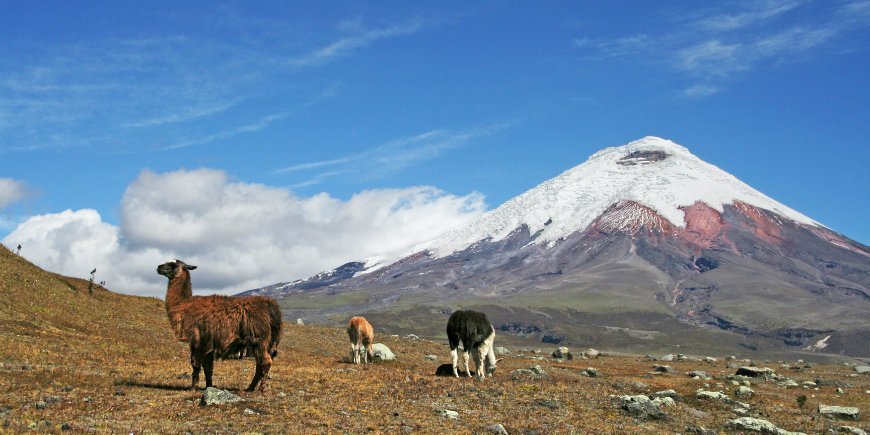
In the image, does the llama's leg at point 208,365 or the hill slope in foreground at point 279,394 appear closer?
the hill slope in foreground at point 279,394

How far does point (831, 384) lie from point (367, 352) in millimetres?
31967

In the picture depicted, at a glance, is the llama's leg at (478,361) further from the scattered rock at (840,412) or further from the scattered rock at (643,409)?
the scattered rock at (840,412)

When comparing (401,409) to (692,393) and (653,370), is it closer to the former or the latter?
(692,393)

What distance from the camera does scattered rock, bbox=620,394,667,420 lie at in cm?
2569

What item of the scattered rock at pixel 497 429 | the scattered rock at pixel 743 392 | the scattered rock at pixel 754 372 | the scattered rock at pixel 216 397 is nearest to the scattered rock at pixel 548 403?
the scattered rock at pixel 497 429

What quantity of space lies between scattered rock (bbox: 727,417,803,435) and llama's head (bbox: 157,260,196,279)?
19.6 m

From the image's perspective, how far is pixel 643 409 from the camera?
25953mm

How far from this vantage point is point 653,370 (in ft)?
179

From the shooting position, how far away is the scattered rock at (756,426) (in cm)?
2553

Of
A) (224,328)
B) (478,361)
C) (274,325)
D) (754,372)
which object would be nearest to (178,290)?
(224,328)

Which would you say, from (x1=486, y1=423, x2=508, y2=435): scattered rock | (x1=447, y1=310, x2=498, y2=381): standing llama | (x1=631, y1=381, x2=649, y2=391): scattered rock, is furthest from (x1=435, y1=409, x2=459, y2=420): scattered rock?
(x1=631, y1=381, x2=649, y2=391): scattered rock

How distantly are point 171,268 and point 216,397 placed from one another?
5.66 m

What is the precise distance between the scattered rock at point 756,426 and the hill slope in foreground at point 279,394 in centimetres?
53

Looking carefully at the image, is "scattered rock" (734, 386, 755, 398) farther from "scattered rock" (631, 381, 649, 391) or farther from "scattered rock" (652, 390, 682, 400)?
"scattered rock" (652, 390, 682, 400)
